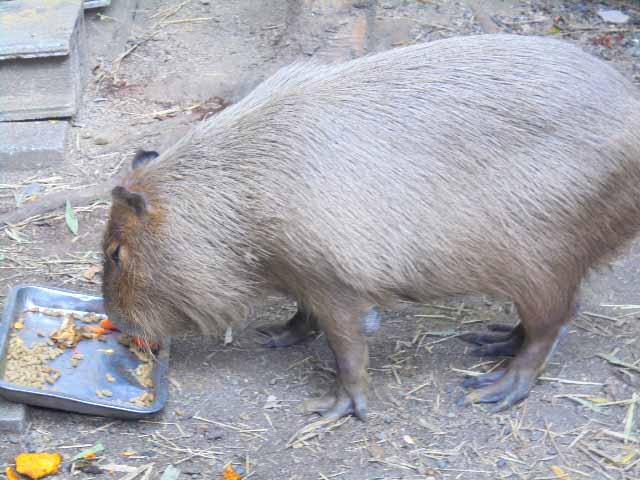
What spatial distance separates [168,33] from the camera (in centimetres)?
689

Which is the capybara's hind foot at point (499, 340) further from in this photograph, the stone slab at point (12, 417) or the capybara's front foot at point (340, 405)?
the stone slab at point (12, 417)

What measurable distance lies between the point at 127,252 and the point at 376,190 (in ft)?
3.30

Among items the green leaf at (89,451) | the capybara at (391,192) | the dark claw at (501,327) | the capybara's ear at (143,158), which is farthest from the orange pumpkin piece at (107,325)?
the dark claw at (501,327)

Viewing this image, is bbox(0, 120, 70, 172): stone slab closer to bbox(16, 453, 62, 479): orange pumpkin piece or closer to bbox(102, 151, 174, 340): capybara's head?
bbox(102, 151, 174, 340): capybara's head

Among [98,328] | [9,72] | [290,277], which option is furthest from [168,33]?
[290,277]

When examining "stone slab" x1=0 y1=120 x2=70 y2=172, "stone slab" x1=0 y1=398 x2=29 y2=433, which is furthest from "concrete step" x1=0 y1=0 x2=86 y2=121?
"stone slab" x1=0 y1=398 x2=29 y2=433

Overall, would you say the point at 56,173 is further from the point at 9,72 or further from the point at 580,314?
the point at 580,314

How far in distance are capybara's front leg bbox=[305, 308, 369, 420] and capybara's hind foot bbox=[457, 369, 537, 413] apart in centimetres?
42

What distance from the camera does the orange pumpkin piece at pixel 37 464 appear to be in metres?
3.32

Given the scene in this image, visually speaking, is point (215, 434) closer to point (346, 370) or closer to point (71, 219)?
point (346, 370)

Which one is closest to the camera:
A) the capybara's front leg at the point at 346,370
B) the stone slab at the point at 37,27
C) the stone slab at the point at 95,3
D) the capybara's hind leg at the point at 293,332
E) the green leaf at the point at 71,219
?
the capybara's front leg at the point at 346,370

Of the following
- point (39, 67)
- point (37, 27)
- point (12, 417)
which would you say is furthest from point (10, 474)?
point (37, 27)

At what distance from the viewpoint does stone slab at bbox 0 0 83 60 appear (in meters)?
5.55

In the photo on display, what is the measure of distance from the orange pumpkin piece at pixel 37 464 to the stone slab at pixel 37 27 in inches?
118
